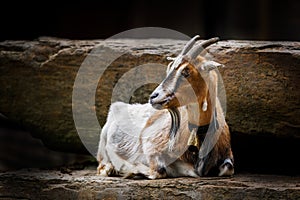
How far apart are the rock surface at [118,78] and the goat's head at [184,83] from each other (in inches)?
32.6

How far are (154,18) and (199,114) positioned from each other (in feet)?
11.8

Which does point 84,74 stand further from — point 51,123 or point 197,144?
point 197,144

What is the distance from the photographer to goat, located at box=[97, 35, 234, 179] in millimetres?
4449

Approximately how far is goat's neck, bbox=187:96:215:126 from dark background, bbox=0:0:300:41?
3050 millimetres

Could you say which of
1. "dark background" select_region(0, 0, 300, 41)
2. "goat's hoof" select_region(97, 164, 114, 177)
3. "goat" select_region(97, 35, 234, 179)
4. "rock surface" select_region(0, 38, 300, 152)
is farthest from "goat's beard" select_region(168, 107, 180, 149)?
→ "dark background" select_region(0, 0, 300, 41)

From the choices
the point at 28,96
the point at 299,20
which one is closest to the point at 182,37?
the point at 299,20

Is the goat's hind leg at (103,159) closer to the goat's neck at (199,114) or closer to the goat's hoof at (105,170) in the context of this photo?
the goat's hoof at (105,170)

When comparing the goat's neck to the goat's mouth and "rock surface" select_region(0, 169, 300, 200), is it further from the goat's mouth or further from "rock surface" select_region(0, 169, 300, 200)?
"rock surface" select_region(0, 169, 300, 200)

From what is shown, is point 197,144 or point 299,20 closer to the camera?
point 197,144

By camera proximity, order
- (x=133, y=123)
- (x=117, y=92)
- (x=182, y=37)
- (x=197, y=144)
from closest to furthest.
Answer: (x=197, y=144), (x=133, y=123), (x=117, y=92), (x=182, y=37)

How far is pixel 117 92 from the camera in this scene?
224 inches

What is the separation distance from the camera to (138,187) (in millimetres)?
4680

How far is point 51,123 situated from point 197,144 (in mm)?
1778

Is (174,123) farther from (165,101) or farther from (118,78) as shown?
(118,78)
